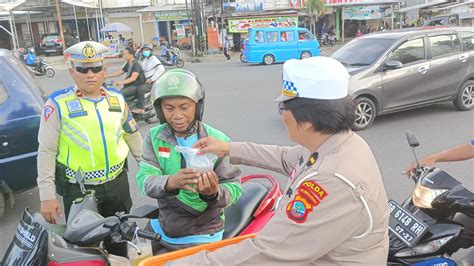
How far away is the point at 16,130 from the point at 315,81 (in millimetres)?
3454

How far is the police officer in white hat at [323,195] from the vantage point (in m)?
1.27

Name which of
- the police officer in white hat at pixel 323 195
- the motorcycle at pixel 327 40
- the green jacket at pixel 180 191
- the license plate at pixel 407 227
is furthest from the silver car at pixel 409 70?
the motorcycle at pixel 327 40

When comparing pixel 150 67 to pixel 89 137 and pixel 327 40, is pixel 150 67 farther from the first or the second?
pixel 327 40

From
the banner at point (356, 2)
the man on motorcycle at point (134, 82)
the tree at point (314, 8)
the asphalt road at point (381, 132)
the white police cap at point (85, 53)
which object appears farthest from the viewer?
the banner at point (356, 2)

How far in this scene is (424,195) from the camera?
8.03ft

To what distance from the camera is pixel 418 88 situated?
732 centimetres

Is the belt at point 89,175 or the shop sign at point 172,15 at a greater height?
the shop sign at point 172,15

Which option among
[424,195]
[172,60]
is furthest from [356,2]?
[424,195]

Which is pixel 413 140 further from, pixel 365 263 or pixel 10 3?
pixel 10 3

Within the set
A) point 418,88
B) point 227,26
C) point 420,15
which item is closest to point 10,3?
point 227,26

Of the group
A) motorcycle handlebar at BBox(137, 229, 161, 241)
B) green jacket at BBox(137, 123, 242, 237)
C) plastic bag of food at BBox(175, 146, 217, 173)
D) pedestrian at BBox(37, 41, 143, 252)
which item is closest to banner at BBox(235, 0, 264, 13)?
pedestrian at BBox(37, 41, 143, 252)

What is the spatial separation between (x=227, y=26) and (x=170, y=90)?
93.8 ft

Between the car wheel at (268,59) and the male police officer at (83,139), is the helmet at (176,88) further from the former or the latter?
the car wheel at (268,59)

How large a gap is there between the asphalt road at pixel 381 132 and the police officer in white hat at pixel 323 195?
3.09 meters
